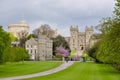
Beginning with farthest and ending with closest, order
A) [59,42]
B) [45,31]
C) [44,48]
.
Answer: [45,31], [59,42], [44,48]

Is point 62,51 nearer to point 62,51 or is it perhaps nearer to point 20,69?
point 62,51

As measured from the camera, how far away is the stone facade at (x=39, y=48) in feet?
498

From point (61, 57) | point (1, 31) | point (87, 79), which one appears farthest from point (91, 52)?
point (87, 79)

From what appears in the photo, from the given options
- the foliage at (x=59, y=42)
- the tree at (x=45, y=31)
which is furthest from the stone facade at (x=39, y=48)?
the tree at (x=45, y=31)

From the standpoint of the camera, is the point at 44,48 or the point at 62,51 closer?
the point at 62,51

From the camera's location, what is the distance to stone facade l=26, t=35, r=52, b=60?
498ft

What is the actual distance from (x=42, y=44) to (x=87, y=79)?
118m

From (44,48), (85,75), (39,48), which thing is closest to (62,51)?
(44,48)

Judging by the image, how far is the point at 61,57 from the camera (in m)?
148

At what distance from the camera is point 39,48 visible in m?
153

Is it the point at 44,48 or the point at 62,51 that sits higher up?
the point at 44,48

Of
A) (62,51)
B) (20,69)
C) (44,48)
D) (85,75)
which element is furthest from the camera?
(44,48)

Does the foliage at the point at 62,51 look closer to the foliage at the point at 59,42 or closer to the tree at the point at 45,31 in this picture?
the foliage at the point at 59,42

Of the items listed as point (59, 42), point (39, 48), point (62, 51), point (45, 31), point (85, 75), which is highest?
point (45, 31)
